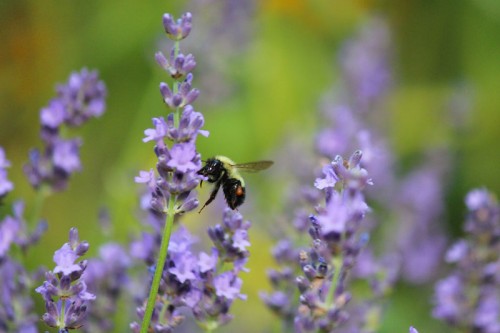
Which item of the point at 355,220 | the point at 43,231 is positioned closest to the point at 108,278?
the point at 43,231

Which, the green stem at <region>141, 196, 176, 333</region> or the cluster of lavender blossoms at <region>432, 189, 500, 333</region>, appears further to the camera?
the cluster of lavender blossoms at <region>432, 189, 500, 333</region>

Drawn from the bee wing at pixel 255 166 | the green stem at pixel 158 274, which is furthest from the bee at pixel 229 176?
the green stem at pixel 158 274

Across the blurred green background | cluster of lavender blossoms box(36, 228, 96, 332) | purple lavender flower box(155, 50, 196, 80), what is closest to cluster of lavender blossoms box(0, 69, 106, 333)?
cluster of lavender blossoms box(36, 228, 96, 332)

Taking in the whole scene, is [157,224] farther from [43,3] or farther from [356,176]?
[43,3]

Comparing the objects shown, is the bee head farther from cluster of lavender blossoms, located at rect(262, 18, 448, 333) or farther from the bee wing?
cluster of lavender blossoms, located at rect(262, 18, 448, 333)

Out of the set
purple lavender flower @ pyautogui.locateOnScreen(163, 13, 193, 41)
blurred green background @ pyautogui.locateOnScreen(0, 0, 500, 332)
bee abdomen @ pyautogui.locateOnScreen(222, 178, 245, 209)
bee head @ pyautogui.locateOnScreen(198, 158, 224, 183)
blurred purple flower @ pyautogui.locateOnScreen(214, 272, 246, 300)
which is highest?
blurred green background @ pyautogui.locateOnScreen(0, 0, 500, 332)

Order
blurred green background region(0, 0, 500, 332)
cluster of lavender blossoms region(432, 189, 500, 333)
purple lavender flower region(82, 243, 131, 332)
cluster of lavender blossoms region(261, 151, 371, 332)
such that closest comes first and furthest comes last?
cluster of lavender blossoms region(261, 151, 371, 332)
purple lavender flower region(82, 243, 131, 332)
cluster of lavender blossoms region(432, 189, 500, 333)
blurred green background region(0, 0, 500, 332)

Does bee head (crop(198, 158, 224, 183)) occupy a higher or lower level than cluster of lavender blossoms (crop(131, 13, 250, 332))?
higher
